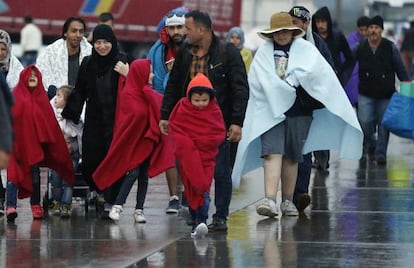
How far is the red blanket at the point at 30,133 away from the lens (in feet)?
36.9

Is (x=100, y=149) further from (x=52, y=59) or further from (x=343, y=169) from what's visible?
(x=343, y=169)

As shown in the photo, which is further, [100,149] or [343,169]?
[343,169]

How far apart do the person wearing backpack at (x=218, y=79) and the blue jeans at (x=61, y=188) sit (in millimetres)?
1424

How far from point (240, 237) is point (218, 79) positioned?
1211 mm

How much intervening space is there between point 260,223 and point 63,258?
2240 millimetres

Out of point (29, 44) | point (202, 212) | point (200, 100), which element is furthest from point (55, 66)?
point (29, 44)

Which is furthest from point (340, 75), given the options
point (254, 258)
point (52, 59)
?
point (254, 258)

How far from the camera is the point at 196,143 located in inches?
404

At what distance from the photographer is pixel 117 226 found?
36.5 ft

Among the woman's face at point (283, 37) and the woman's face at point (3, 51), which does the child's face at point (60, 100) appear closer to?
the woman's face at point (3, 51)

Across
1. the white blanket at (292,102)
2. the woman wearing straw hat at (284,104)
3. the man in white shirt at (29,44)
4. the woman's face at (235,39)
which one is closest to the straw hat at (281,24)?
the woman wearing straw hat at (284,104)

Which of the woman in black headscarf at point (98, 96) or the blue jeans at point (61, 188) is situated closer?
the woman in black headscarf at point (98, 96)

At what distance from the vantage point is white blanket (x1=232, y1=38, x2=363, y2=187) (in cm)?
1129

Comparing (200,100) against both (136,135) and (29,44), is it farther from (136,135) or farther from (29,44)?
(29,44)
